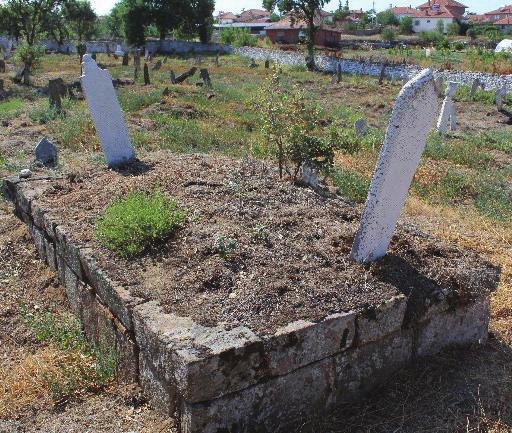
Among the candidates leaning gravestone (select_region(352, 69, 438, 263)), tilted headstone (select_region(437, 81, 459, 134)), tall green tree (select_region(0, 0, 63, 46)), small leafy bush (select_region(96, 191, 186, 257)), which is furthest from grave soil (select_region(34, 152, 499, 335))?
tall green tree (select_region(0, 0, 63, 46))

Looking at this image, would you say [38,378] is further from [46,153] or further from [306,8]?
[306,8]

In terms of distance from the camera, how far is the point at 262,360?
3414mm

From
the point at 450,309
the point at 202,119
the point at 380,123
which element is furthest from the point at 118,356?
the point at 380,123

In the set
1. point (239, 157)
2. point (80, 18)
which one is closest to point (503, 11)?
point (80, 18)

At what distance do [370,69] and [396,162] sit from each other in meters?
29.0

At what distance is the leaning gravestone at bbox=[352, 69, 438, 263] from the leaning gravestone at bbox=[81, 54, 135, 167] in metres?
3.91

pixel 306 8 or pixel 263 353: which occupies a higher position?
pixel 306 8

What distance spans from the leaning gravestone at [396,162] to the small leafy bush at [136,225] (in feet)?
5.09

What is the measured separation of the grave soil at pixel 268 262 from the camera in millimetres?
3836

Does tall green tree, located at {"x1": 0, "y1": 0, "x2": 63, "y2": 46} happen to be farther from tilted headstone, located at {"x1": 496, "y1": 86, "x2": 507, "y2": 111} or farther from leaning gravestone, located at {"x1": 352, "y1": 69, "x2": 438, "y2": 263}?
leaning gravestone, located at {"x1": 352, "y1": 69, "x2": 438, "y2": 263}

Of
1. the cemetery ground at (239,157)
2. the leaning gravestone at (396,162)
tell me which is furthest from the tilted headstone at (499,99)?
the leaning gravestone at (396,162)

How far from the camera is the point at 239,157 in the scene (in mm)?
9820

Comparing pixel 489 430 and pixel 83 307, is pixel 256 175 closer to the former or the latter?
pixel 83 307

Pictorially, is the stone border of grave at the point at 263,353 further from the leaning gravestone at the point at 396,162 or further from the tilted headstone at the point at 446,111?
the tilted headstone at the point at 446,111
